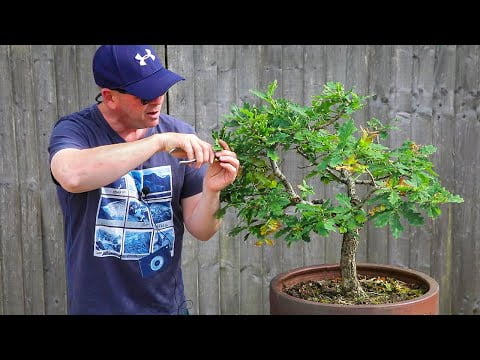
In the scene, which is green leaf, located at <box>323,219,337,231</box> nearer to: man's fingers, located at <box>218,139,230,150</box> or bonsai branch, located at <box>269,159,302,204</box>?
bonsai branch, located at <box>269,159,302,204</box>

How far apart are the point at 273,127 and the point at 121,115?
482mm

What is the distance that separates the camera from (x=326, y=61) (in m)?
3.18

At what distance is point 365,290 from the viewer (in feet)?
6.35

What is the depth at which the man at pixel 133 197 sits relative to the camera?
185 centimetres

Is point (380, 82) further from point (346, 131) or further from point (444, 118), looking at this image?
point (346, 131)

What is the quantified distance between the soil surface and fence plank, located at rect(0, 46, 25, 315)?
6.15ft

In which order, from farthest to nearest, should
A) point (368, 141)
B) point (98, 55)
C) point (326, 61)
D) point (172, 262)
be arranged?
1. point (326, 61)
2. point (172, 262)
3. point (98, 55)
4. point (368, 141)

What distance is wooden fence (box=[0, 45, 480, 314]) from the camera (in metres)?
3.18

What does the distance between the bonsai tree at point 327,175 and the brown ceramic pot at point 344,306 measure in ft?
0.41

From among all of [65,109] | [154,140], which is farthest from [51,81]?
[154,140]

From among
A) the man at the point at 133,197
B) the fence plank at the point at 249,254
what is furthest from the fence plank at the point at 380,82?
the man at the point at 133,197

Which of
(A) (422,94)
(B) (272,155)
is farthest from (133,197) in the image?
(A) (422,94)

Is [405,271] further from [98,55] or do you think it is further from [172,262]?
[98,55]

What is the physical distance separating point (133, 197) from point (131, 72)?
1.25ft
